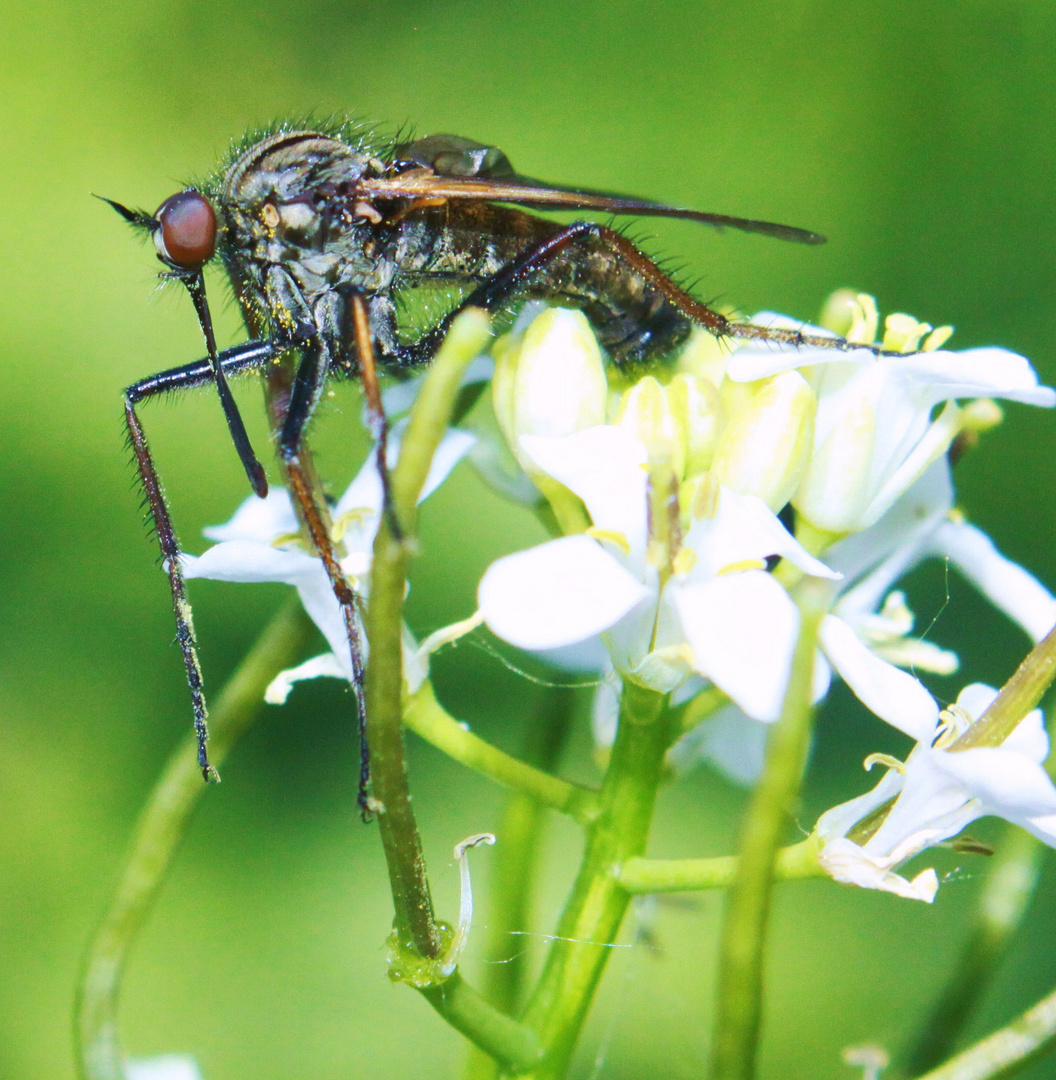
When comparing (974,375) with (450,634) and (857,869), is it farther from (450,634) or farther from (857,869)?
(450,634)

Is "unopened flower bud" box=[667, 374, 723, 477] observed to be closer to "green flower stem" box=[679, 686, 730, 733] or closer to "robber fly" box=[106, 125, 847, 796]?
"robber fly" box=[106, 125, 847, 796]

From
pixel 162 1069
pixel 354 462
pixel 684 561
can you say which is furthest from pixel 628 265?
pixel 354 462

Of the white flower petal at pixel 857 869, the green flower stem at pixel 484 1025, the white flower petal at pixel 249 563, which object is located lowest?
the green flower stem at pixel 484 1025

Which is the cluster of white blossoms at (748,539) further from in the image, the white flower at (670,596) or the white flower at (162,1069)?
the white flower at (162,1069)

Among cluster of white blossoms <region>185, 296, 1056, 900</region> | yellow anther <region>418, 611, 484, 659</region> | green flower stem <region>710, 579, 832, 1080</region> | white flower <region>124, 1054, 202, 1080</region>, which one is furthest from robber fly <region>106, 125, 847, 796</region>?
green flower stem <region>710, 579, 832, 1080</region>

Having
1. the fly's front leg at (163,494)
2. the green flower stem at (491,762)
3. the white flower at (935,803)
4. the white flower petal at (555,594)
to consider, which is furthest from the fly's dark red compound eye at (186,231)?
the white flower at (935,803)

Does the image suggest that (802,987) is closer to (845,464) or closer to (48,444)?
(845,464)

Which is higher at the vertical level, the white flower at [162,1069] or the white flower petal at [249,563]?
the white flower petal at [249,563]
